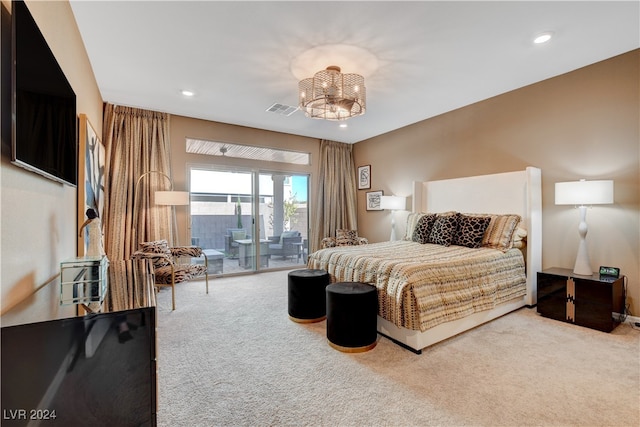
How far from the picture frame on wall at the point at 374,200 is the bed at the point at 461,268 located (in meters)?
1.52

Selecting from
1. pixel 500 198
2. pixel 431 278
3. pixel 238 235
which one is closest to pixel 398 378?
pixel 431 278

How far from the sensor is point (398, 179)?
18.4 feet

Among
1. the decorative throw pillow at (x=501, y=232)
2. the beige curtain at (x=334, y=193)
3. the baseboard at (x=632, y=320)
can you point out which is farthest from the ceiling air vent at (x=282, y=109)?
the baseboard at (x=632, y=320)

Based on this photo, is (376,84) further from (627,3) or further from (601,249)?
(601,249)

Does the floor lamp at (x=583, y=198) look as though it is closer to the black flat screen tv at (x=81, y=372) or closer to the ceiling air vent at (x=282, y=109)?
the ceiling air vent at (x=282, y=109)

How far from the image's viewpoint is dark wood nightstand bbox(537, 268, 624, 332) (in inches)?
109

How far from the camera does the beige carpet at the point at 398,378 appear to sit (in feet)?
5.60

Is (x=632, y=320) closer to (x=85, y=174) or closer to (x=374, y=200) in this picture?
(x=374, y=200)

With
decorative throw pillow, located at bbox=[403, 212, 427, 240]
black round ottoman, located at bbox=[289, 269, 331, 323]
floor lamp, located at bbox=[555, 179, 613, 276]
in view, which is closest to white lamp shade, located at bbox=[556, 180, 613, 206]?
floor lamp, located at bbox=[555, 179, 613, 276]

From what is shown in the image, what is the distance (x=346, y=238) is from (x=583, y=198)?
137 inches

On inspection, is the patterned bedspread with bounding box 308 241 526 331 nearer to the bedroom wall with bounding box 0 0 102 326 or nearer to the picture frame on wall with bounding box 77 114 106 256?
the bedroom wall with bounding box 0 0 102 326

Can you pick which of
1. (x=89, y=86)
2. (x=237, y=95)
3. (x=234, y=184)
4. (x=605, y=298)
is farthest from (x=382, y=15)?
(x=234, y=184)

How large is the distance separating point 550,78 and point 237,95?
12.8 feet

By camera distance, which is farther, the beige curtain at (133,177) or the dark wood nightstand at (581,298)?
the beige curtain at (133,177)
